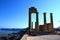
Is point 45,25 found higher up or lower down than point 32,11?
lower down

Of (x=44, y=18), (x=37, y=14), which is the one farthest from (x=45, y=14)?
(x=37, y=14)

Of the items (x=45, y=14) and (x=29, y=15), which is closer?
(x=29, y=15)

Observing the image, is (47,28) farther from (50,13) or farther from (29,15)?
(29,15)

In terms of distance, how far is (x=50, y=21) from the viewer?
25.5m

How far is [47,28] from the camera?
26.0 meters

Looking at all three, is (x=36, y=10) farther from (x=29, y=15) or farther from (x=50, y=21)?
(x=50, y=21)

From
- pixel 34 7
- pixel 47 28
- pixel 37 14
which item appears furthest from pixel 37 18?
pixel 47 28

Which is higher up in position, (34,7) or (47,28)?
(34,7)

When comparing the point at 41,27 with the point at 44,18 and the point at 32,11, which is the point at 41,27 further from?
the point at 32,11

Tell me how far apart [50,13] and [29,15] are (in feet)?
14.7

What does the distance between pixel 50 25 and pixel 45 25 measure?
1.15 metres

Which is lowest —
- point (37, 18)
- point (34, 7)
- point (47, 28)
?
point (47, 28)

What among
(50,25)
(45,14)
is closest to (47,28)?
(50,25)

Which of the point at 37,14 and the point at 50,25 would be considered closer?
the point at 37,14
